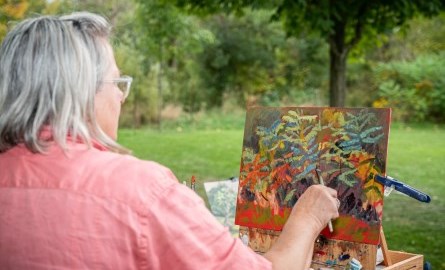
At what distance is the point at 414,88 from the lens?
1538cm

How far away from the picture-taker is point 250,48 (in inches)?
662

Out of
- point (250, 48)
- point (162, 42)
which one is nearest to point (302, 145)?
point (162, 42)

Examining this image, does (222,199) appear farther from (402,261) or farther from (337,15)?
(337,15)

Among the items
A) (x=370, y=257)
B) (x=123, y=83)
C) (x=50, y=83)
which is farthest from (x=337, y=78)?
(x=50, y=83)

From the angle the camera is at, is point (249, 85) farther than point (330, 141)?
Yes

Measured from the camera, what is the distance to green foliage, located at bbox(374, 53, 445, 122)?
583 inches

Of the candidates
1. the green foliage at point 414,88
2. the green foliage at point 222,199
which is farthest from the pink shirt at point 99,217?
the green foliage at point 414,88

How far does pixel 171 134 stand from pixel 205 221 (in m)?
10.9

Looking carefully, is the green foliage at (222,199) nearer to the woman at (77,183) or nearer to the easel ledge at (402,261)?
the easel ledge at (402,261)

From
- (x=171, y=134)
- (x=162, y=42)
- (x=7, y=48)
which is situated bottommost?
(x=171, y=134)

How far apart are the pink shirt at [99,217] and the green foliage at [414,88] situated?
1418 cm

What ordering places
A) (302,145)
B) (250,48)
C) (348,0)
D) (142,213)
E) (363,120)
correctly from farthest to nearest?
(250,48), (348,0), (302,145), (363,120), (142,213)

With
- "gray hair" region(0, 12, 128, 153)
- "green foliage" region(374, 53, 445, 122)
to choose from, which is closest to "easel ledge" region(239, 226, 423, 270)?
"gray hair" region(0, 12, 128, 153)

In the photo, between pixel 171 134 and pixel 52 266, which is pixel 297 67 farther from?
pixel 52 266
